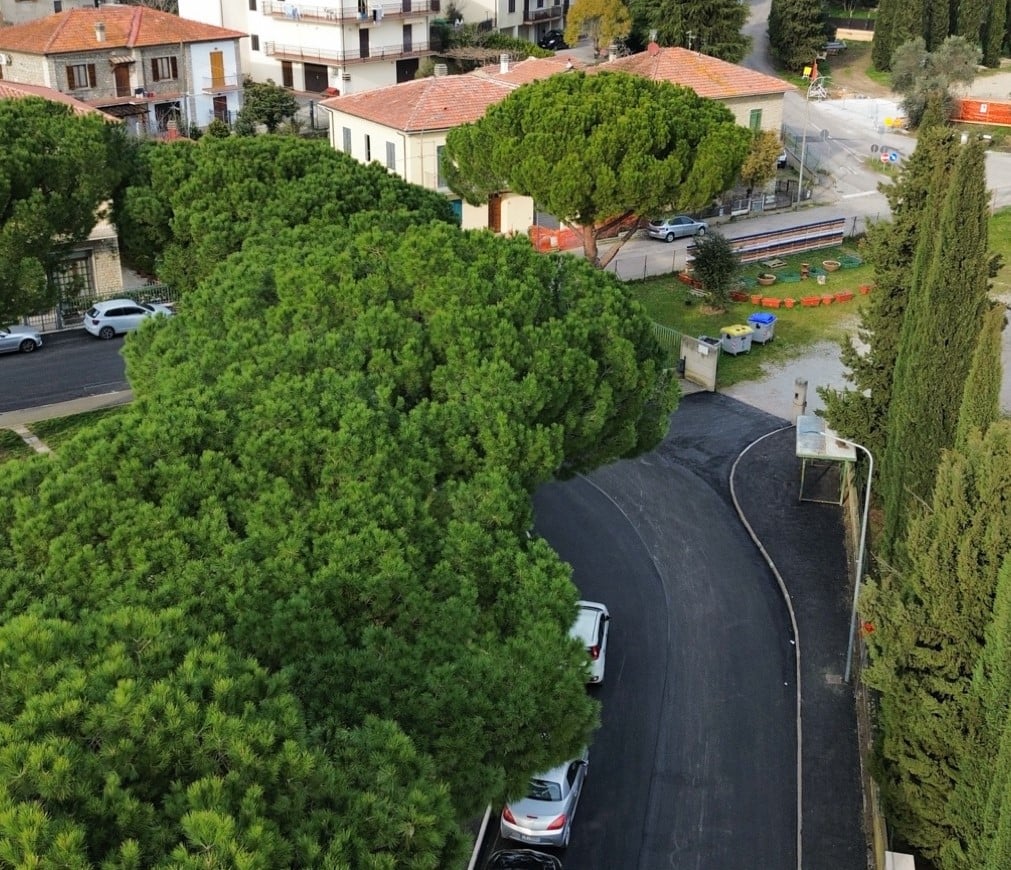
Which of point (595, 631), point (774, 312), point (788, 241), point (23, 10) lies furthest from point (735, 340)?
point (23, 10)

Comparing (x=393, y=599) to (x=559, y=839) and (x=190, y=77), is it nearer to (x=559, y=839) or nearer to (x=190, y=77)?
(x=559, y=839)

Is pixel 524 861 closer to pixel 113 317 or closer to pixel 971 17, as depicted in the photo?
pixel 113 317

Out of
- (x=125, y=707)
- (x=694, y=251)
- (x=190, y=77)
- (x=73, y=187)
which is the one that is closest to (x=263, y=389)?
(x=125, y=707)

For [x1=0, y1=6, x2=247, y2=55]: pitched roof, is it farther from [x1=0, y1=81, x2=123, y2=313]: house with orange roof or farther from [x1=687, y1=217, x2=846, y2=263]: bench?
[x1=687, y1=217, x2=846, y2=263]: bench

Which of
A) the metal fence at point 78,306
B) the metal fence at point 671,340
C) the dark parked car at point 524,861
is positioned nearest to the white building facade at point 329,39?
the metal fence at point 78,306

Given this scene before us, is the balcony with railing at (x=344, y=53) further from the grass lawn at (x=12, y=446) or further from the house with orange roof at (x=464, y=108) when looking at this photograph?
the grass lawn at (x=12, y=446)

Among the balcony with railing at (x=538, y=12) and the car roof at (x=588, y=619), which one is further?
the balcony with railing at (x=538, y=12)
